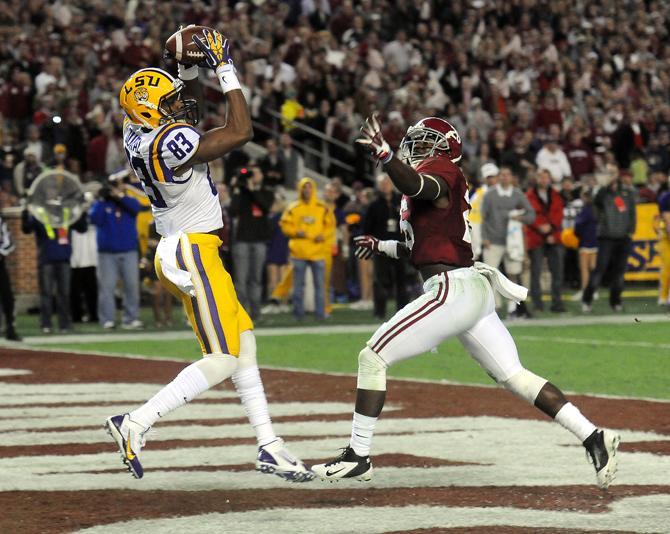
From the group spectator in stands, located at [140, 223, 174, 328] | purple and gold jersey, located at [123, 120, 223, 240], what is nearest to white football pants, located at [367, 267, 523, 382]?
purple and gold jersey, located at [123, 120, 223, 240]

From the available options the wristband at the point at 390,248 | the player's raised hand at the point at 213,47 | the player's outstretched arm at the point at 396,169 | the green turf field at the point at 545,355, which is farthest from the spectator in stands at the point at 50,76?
the player's outstretched arm at the point at 396,169

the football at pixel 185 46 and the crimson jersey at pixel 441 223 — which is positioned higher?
the football at pixel 185 46

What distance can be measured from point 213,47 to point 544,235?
1265 centimetres

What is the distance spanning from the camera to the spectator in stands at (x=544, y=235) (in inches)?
763

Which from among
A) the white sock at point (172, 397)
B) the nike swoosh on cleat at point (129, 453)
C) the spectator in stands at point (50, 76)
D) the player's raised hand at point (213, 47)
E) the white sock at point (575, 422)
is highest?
the spectator in stands at point (50, 76)

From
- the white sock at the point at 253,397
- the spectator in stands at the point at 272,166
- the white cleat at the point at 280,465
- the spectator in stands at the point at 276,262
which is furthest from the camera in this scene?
the spectator in stands at the point at 272,166

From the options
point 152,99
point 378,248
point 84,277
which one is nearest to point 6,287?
point 84,277

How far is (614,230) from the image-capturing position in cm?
2002

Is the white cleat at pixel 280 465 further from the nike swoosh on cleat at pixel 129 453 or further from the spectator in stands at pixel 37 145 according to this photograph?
the spectator in stands at pixel 37 145

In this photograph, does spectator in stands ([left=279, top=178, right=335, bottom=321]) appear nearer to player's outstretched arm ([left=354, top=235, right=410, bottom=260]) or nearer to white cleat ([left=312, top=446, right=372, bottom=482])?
player's outstretched arm ([left=354, top=235, right=410, bottom=260])

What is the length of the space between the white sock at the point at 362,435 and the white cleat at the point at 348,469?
3cm

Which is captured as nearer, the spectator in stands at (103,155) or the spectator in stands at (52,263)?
the spectator in stands at (52,263)

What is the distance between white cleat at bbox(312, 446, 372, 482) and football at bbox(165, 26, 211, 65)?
2062 millimetres

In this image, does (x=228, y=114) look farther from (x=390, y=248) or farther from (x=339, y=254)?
(x=339, y=254)
